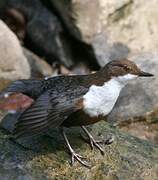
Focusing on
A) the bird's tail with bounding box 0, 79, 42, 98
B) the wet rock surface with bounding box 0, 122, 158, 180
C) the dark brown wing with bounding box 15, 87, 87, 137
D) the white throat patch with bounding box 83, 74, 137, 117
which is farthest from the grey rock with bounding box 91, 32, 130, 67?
the dark brown wing with bounding box 15, 87, 87, 137

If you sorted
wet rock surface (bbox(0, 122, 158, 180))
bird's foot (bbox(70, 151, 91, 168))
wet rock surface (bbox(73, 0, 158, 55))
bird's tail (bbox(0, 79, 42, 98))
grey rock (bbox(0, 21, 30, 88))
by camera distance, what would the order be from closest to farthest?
wet rock surface (bbox(0, 122, 158, 180)) → bird's foot (bbox(70, 151, 91, 168)) → bird's tail (bbox(0, 79, 42, 98)) → grey rock (bbox(0, 21, 30, 88)) → wet rock surface (bbox(73, 0, 158, 55))

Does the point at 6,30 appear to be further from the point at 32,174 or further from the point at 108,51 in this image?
the point at 32,174

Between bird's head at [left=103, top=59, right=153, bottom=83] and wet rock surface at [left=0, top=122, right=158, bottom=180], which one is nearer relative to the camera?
wet rock surface at [left=0, top=122, right=158, bottom=180]

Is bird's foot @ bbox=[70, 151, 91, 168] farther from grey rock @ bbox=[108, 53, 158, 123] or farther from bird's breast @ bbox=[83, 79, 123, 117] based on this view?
grey rock @ bbox=[108, 53, 158, 123]

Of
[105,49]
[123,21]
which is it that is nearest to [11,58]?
[105,49]

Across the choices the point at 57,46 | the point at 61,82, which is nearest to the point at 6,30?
the point at 57,46

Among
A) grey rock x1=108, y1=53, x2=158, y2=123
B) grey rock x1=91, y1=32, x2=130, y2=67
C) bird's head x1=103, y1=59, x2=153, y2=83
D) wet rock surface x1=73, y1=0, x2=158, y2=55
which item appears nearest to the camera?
bird's head x1=103, y1=59, x2=153, y2=83

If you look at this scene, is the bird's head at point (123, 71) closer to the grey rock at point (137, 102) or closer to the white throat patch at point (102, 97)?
the white throat patch at point (102, 97)
